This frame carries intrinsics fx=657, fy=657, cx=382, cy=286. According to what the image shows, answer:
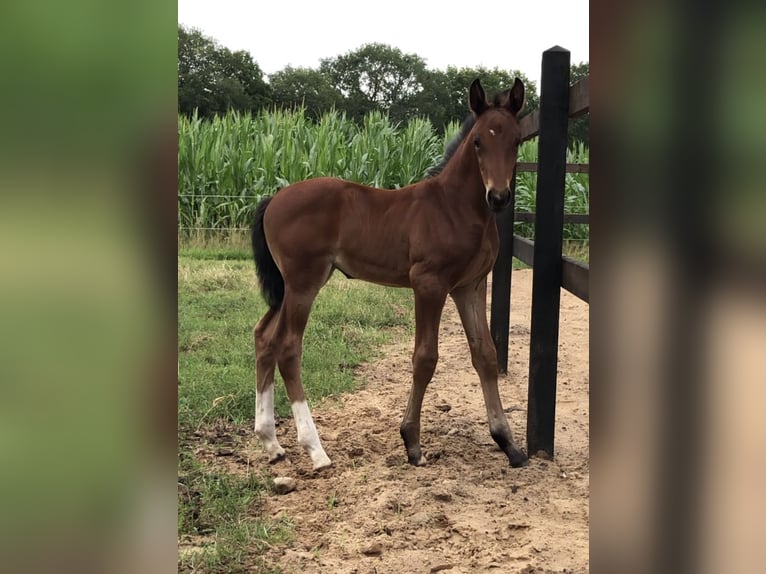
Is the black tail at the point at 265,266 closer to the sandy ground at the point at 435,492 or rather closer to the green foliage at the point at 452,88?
the sandy ground at the point at 435,492

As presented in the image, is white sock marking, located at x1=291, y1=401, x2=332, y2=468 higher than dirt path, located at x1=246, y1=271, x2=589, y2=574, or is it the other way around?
white sock marking, located at x1=291, y1=401, x2=332, y2=468

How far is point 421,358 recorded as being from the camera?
3326mm

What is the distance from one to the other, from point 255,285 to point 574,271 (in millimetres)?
5155

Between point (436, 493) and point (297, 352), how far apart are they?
3.50ft

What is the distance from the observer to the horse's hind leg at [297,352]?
10.8ft

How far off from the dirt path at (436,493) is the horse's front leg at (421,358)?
0.13 m

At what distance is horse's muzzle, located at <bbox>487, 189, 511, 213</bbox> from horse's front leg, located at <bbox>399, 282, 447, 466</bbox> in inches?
21.8

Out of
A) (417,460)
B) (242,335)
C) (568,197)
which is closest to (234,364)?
(242,335)

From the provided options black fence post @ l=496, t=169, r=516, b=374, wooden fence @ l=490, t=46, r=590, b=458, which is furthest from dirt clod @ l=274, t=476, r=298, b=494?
black fence post @ l=496, t=169, r=516, b=374

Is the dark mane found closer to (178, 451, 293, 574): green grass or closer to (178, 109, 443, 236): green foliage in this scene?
(178, 451, 293, 574): green grass

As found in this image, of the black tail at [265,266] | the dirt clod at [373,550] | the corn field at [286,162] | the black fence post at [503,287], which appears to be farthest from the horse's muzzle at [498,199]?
the corn field at [286,162]

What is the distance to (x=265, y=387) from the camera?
3.46m

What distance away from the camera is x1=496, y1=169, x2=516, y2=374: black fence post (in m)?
4.86
